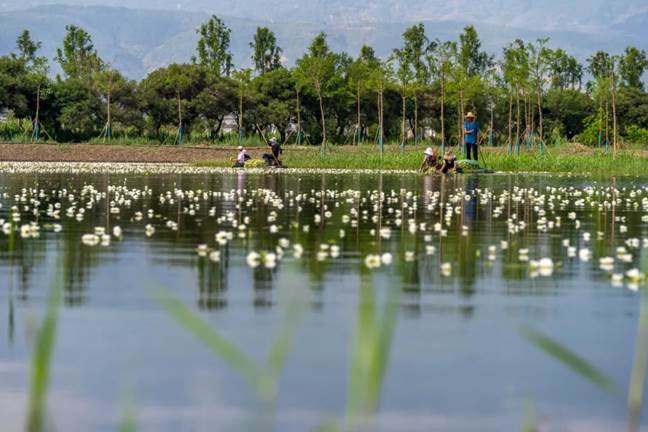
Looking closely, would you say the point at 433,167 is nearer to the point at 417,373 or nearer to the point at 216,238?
the point at 216,238

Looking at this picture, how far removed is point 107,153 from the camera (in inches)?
2744

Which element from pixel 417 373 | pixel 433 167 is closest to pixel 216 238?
pixel 417 373

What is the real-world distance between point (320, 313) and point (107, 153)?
60889 millimetres

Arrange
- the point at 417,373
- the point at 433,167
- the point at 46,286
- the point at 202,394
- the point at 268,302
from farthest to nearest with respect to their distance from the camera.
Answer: the point at 433,167 < the point at 46,286 < the point at 268,302 < the point at 417,373 < the point at 202,394

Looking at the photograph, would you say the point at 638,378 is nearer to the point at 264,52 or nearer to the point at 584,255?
the point at 584,255

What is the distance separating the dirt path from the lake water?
4670cm

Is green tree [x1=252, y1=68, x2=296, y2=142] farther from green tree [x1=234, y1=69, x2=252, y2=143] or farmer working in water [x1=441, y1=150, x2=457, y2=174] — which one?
farmer working in water [x1=441, y1=150, x2=457, y2=174]

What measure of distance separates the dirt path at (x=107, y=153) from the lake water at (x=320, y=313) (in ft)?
153

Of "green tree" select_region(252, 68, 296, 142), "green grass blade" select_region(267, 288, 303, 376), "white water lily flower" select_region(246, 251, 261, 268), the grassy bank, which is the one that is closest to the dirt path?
the grassy bank

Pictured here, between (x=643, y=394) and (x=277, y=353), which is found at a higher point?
(x=277, y=353)

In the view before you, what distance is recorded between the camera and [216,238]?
16.2m

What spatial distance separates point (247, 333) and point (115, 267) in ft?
14.0

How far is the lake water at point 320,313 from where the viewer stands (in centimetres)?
691

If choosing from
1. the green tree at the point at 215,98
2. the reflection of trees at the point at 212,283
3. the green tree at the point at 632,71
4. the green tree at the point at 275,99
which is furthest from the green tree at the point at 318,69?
the reflection of trees at the point at 212,283
